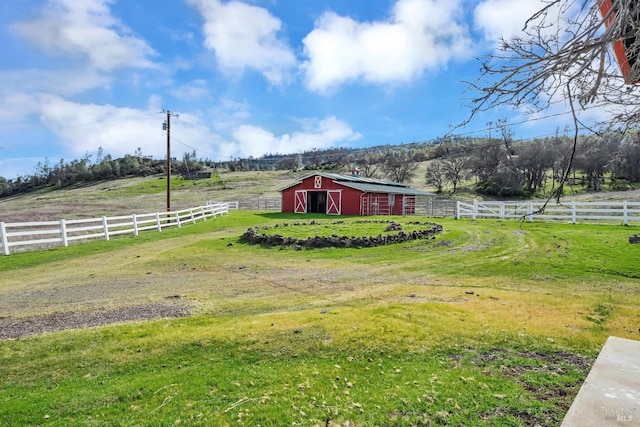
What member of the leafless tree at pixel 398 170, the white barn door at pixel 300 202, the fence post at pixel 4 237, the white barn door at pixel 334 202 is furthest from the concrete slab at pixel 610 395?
the leafless tree at pixel 398 170

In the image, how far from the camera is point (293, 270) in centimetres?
1074

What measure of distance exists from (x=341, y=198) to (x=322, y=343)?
28192 millimetres

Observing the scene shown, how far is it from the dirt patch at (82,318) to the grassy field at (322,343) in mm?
347

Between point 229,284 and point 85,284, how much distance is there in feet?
11.7

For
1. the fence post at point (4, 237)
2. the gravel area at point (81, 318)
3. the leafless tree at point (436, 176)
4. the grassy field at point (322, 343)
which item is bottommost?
the gravel area at point (81, 318)

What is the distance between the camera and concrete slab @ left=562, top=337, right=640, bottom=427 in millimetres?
2254

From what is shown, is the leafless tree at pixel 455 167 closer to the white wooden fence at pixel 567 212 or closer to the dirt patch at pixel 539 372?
the white wooden fence at pixel 567 212

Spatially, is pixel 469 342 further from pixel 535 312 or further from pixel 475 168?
pixel 475 168

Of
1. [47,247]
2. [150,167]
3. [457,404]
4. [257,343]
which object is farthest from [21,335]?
[150,167]

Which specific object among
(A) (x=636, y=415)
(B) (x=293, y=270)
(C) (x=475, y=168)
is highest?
(C) (x=475, y=168)

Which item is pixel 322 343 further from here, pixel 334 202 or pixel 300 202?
pixel 300 202

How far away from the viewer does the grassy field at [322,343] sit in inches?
134

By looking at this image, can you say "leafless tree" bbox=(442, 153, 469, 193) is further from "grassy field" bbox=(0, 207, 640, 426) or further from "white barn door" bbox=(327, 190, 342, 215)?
"grassy field" bbox=(0, 207, 640, 426)

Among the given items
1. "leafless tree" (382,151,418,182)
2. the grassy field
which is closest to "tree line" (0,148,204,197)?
"leafless tree" (382,151,418,182)
